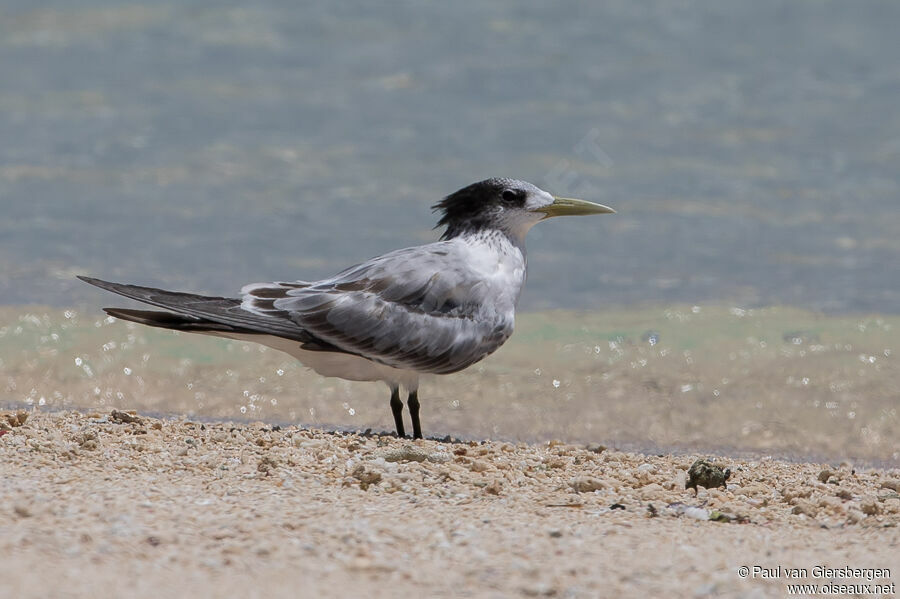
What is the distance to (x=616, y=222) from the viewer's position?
1044cm

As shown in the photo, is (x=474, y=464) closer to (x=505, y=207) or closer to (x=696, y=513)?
(x=696, y=513)

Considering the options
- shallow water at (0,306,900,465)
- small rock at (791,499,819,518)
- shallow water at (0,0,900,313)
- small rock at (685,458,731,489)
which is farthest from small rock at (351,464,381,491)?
shallow water at (0,0,900,313)

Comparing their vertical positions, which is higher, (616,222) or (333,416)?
(616,222)

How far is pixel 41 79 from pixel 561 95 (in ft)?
17.9

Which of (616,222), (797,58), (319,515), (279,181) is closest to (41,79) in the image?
(279,181)

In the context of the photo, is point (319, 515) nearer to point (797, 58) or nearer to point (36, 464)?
point (36, 464)

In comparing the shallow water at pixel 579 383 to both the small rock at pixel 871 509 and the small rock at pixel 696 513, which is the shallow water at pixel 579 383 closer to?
the small rock at pixel 871 509

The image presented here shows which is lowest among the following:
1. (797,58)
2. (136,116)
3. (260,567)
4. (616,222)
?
→ (260,567)

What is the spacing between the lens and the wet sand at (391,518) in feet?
9.24

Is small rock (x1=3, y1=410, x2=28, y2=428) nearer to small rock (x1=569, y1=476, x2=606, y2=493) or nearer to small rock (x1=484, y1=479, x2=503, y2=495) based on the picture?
small rock (x1=484, y1=479, x2=503, y2=495)

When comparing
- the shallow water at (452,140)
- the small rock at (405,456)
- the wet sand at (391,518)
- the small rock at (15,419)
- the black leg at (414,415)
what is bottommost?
the wet sand at (391,518)

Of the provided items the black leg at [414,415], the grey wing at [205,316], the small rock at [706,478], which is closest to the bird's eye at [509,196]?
the black leg at [414,415]

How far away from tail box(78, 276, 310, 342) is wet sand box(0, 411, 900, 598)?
393 millimetres

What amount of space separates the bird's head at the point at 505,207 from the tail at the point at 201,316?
3.05 ft
